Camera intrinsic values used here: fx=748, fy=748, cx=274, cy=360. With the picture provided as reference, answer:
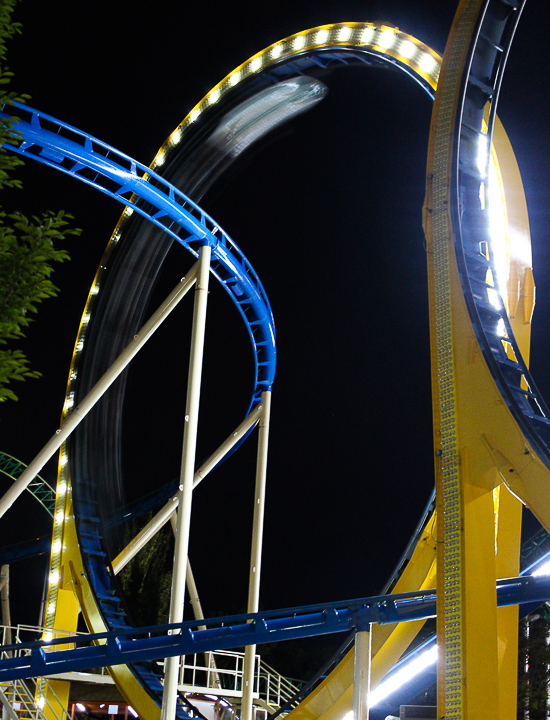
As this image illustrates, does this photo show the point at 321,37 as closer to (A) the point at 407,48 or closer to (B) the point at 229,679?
(A) the point at 407,48

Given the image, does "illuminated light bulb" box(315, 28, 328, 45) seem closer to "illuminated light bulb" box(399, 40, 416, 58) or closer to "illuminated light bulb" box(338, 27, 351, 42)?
"illuminated light bulb" box(338, 27, 351, 42)

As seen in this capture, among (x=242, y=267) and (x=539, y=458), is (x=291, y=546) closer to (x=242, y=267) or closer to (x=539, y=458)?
(x=242, y=267)

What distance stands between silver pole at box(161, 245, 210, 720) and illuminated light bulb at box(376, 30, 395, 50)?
3494mm

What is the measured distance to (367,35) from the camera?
32.6 feet

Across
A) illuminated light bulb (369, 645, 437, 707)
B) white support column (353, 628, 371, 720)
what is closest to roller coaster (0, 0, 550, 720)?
white support column (353, 628, 371, 720)

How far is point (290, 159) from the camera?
820 inches

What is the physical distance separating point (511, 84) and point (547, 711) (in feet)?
40.4

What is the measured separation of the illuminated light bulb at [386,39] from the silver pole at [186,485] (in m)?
3.49

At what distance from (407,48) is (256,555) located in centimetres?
702

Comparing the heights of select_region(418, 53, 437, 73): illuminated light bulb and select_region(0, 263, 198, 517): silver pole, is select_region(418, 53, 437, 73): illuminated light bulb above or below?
above

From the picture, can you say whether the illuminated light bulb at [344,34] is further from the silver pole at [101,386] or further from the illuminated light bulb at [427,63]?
the silver pole at [101,386]

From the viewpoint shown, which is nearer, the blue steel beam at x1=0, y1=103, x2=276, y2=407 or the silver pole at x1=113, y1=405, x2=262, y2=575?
the blue steel beam at x1=0, y1=103, x2=276, y2=407

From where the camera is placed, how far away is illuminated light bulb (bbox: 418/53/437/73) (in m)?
8.90

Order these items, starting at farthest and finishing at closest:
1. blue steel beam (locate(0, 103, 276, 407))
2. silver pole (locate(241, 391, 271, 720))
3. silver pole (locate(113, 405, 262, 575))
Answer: silver pole (locate(113, 405, 262, 575)) < silver pole (locate(241, 391, 271, 720)) < blue steel beam (locate(0, 103, 276, 407))
